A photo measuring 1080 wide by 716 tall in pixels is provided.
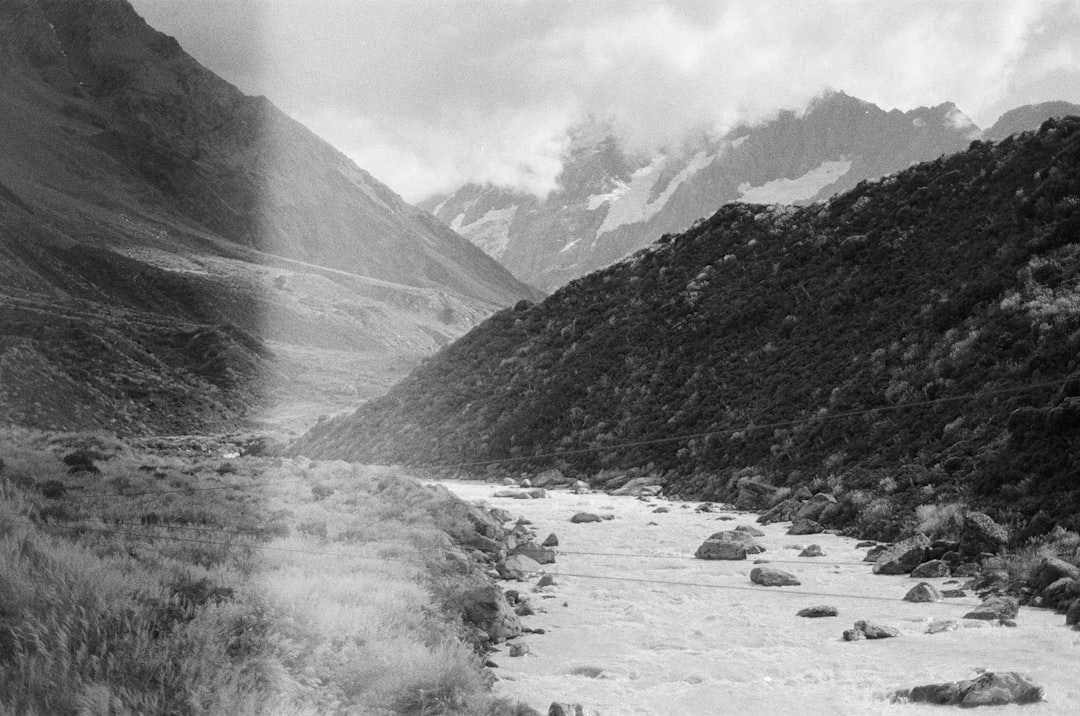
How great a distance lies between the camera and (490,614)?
13.0 metres

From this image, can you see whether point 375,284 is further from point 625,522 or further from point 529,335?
point 625,522

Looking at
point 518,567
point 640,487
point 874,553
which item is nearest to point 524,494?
point 640,487

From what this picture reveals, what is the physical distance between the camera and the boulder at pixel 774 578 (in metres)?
15.5

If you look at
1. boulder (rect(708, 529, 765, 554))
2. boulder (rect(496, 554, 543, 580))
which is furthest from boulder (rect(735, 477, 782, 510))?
boulder (rect(496, 554, 543, 580))

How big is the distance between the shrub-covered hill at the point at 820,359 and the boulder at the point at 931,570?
2.23 m

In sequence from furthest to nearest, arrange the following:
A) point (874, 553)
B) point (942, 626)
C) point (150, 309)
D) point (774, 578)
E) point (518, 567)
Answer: point (150, 309)
point (518, 567)
point (874, 553)
point (774, 578)
point (942, 626)

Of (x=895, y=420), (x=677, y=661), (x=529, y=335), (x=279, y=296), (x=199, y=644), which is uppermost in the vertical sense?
(x=279, y=296)

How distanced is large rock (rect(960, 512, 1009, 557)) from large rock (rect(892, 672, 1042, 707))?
20.3 ft

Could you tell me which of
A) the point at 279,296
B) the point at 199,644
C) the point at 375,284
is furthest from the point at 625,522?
the point at 375,284

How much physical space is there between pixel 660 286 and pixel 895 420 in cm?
2376

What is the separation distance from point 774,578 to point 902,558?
2457 mm

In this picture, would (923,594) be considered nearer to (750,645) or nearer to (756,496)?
(750,645)

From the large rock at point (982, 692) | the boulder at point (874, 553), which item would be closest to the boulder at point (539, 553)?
the boulder at point (874, 553)

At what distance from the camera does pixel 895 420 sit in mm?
24672
